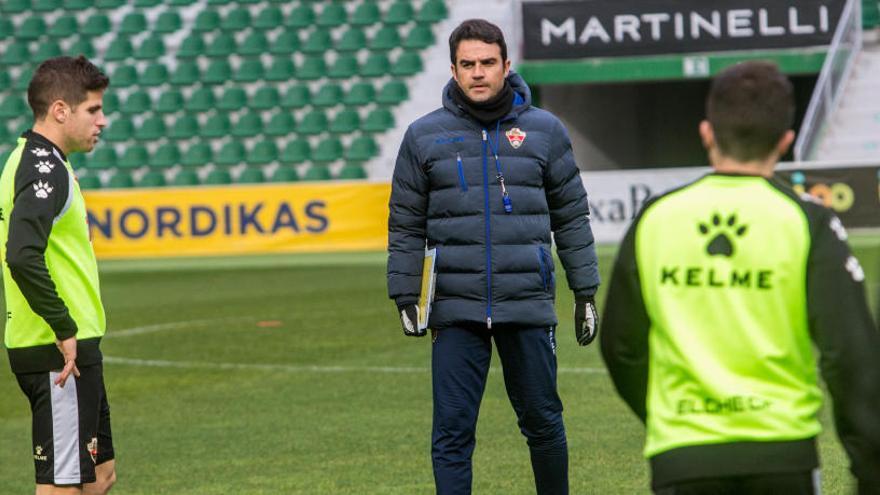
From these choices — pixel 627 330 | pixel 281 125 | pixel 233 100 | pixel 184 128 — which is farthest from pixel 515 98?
pixel 184 128

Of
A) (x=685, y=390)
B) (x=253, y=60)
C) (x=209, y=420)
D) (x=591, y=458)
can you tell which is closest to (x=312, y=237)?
(x=253, y=60)

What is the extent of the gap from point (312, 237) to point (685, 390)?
21.1 m

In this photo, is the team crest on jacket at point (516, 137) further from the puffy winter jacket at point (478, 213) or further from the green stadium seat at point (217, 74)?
the green stadium seat at point (217, 74)

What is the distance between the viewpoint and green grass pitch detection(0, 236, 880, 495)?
7.76 metres

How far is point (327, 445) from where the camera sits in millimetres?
8695

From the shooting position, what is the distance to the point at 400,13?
98.4 feet

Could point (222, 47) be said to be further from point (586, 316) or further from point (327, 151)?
point (586, 316)

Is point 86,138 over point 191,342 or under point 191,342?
over

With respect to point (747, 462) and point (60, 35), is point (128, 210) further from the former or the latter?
point (747, 462)

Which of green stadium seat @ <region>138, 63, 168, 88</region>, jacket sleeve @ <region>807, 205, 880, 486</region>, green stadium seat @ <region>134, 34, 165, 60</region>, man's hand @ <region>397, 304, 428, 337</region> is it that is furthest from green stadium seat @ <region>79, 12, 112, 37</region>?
jacket sleeve @ <region>807, 205, 880, 486</region>

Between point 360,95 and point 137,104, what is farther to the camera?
point 137,104

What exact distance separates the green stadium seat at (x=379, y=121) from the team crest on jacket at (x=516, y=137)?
77.4 ft

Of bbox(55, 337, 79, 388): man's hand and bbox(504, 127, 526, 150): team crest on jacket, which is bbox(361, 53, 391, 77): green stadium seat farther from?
bbox(55, 337, 79, 388): man's hand

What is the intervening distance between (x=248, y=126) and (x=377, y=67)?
2.73 meters
